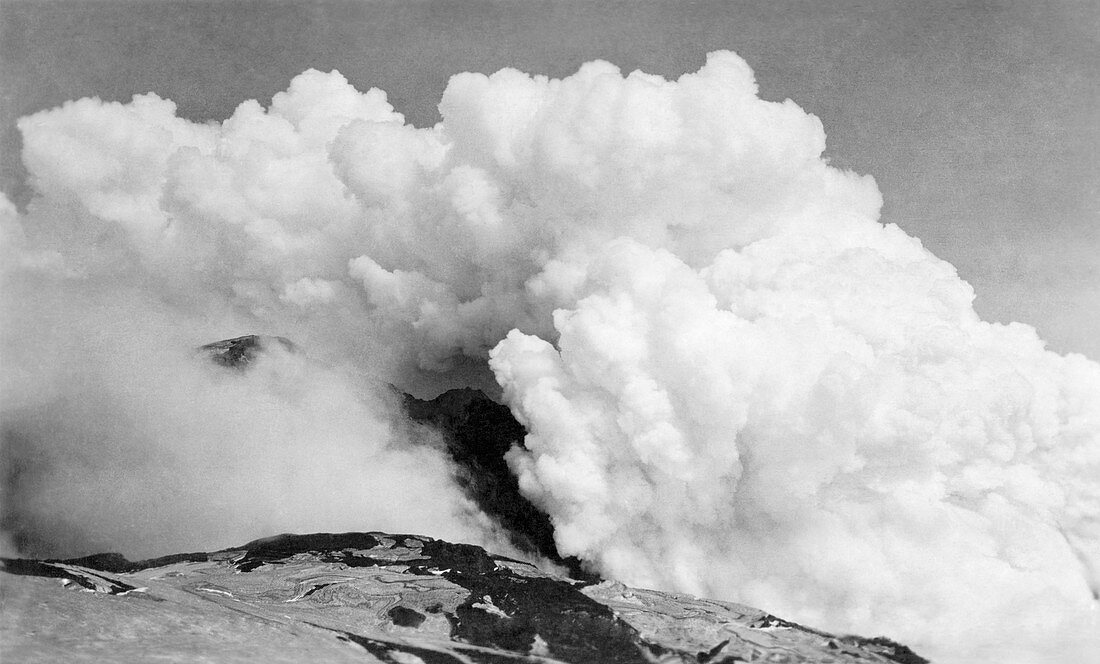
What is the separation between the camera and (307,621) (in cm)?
2767

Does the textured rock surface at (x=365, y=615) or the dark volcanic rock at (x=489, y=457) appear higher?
the dark volcanic rock at (x=489, y=457)

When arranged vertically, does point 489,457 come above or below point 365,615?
above

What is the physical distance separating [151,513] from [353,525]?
11532mm

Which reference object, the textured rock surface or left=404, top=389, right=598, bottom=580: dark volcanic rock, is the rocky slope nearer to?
the textured rock surface

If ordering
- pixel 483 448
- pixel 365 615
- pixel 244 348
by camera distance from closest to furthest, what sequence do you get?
pixel 365 615
pixel 244 348
pixel 483 448

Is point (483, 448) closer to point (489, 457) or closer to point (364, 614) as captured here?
point (489, 457)

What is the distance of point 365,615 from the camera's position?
30.0m

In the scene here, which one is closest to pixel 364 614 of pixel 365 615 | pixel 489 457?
pixel 365 615

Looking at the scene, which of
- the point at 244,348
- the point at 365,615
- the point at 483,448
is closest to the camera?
the point at 365,615

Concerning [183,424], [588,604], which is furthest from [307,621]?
[183,424]

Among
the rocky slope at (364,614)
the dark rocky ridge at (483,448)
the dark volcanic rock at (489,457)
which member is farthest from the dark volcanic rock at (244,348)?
the rocky slope at (364,614)

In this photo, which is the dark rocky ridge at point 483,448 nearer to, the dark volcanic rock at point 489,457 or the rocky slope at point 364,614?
the dark volcanic rock at point 489,457

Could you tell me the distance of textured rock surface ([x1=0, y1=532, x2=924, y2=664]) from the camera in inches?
835

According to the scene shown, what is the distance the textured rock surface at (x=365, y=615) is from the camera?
2120cm
